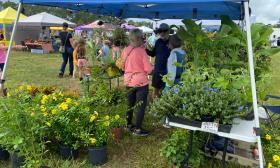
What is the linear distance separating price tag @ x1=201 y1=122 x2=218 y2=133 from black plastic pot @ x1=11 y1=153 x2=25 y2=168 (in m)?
2.07

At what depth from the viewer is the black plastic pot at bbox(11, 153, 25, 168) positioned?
358 cm

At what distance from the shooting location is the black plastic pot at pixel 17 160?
3.58m

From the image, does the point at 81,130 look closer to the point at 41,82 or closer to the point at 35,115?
the point at 35,115

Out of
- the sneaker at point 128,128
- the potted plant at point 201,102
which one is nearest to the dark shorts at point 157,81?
the sneaker at point 128,128

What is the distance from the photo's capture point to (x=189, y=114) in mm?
2973

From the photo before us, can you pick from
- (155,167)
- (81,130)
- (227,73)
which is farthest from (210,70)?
(81,130)

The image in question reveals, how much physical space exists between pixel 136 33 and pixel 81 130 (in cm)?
171

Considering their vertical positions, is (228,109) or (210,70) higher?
(210,70)

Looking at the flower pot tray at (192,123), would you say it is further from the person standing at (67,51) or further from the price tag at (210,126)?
the person standing at (67,51)

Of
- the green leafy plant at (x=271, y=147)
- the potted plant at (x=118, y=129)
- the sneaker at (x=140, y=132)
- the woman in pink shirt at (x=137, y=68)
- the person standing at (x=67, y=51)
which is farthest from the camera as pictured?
the person standing at (x=67, y=51)

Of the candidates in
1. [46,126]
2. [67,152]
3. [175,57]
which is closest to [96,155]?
[67,152]

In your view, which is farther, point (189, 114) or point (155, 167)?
point (155, 167)

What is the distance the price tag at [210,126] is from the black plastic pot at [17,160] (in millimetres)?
2069

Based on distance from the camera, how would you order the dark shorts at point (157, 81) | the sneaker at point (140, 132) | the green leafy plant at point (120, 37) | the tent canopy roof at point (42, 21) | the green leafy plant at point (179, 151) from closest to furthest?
the green leafy plant at point (179, 151) < the sneaker at point (140, 132) < the dark shorts at point (157, 81) < the green leafy plant at point (120, 37) < the tent canopy roof at point (42, 21)
